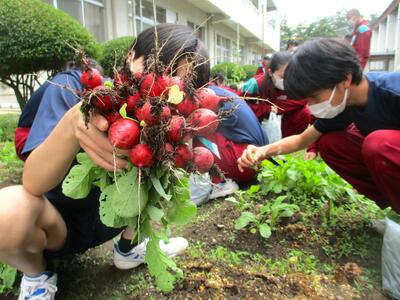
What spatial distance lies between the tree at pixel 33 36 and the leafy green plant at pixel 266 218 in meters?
2.92

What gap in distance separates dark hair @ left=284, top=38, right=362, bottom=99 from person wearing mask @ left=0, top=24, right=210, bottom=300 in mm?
668

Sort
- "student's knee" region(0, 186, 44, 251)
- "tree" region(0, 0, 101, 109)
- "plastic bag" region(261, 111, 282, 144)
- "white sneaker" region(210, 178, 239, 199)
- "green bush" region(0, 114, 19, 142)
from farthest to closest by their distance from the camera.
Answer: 1. "green bush" region(0, 114, 19, 142)
2. "tree" region(0, 0, 101, 109)
3. "plastic bag" region(261, 111, 282, 144)
4. "white sneaker" region(210, 178, 239, 199)
5. "student's knee" region(0, 186, 44, 251)

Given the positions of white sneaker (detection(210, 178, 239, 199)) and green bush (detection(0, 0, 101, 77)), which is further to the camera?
green bush (detection(0, 0, 101, 77))

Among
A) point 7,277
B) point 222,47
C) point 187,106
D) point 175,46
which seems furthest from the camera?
point 222,47

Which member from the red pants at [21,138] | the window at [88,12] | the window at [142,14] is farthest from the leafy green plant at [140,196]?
the window at [142,14]

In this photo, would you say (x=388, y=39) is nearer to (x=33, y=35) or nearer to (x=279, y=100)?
(x=279, y=100)

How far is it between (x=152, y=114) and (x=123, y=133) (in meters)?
0.10

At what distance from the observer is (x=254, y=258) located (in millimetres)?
1832

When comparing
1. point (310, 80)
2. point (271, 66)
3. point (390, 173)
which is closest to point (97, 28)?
point (271, 66)

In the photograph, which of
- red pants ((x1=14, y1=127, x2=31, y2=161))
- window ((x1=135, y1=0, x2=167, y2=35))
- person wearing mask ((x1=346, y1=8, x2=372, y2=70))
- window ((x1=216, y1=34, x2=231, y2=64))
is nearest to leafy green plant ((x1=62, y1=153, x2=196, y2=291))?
red pants ((x1=14, y1=127, x2=31, y2=161))

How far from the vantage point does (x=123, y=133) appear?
948 mm

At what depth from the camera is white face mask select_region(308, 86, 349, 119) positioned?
1.92 meters

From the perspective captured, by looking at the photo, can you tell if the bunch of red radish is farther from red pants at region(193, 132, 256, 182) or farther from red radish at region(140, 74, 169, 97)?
red pants at region(193, 132, 256, 182)

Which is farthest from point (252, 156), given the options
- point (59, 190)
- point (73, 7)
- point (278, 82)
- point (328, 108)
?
point (73, 7)
